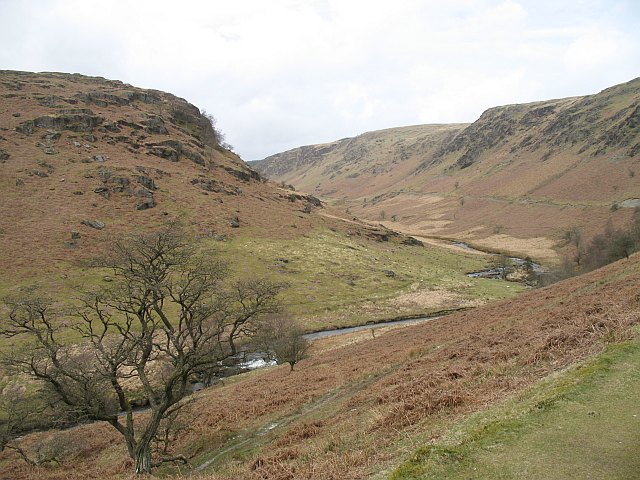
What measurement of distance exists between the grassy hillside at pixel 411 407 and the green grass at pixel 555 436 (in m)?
0.06

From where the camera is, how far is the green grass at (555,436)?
857 centimetres

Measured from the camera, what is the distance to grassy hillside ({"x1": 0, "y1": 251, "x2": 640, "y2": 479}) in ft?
35.8

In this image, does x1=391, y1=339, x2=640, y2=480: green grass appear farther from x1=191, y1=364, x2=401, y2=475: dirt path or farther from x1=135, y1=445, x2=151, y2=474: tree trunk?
x1=135, y1=445, x2=151, y2=474: tree trunk

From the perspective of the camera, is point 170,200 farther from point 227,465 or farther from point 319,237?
point 227,465

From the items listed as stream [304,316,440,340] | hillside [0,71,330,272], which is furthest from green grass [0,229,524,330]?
hillside [0,71,330,272]

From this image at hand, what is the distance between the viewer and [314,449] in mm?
14789

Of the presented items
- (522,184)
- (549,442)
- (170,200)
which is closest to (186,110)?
(170,200)

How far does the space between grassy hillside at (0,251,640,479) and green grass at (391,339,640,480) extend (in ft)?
0.18

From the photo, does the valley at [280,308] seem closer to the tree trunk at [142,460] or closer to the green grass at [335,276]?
the tree trunk at [142,460]

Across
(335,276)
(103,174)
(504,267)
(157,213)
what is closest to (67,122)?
(103,174)

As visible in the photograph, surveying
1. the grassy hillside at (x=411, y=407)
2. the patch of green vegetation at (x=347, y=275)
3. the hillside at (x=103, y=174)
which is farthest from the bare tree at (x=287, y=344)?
the hillside at (x=103, y=174)

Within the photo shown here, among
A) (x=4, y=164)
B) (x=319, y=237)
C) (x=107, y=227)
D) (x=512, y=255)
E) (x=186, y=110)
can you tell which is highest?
(x=186, y=110)

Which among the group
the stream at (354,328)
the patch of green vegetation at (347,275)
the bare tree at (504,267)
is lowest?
the bare tree at (504,267)

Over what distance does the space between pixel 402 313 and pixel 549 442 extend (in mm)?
62050
